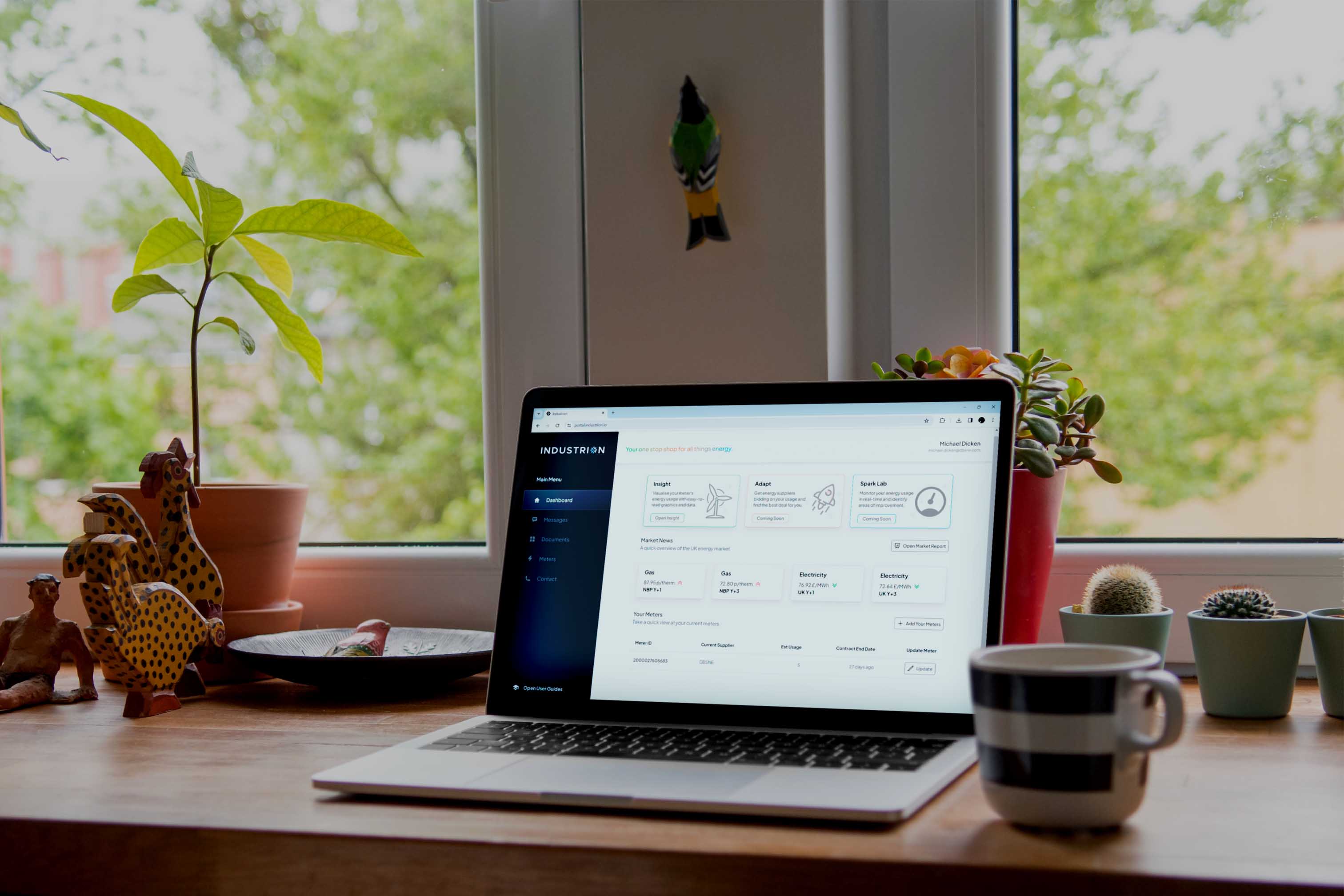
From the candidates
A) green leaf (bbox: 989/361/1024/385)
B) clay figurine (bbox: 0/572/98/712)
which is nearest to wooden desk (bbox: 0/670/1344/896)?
clay figurine (bbox: 0/572/98/712)

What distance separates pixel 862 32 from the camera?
1146mm

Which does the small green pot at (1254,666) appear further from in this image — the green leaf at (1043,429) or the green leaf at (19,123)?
the green leaf at (19,123)

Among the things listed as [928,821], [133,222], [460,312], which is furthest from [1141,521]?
[133,222]

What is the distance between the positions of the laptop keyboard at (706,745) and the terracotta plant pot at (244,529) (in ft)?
1.37

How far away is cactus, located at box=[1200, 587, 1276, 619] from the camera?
853mm

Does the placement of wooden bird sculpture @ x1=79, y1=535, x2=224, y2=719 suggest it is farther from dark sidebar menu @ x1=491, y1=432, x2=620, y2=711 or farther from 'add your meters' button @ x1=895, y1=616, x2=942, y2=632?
'add your meters' button @ x1=895, y1=616, x2=942, y2=632

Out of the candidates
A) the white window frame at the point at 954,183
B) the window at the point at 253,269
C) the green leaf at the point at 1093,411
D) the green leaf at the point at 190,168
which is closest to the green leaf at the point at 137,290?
the green leaf at the point at 190,168

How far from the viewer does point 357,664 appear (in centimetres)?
93

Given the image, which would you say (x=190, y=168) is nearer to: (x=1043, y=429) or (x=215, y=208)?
(x=215, y=208)

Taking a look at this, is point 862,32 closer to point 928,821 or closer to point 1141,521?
point 1141,521

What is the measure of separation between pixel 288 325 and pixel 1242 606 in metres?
0.90

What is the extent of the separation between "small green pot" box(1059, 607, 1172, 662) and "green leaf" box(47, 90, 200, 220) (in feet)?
2.88

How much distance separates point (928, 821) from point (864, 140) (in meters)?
0.77

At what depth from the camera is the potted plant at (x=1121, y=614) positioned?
0.87 m
